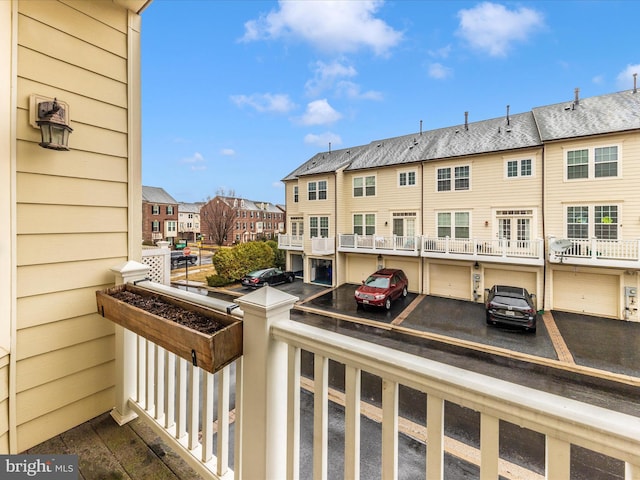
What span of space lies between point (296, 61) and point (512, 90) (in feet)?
47.4

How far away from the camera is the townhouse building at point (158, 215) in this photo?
2986cm

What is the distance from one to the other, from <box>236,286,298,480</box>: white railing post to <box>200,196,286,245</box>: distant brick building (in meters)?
24.6

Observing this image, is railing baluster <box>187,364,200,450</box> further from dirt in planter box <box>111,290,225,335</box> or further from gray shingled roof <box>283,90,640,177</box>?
gray shingled roof <box>283,90,640,177</box>

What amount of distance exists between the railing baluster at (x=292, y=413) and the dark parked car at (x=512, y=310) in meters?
8.38

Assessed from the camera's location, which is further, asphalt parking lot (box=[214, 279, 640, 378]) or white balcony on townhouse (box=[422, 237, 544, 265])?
white balcony on townhouse (box=[422, 237, 544, 265])

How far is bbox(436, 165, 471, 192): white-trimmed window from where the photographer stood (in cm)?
1122

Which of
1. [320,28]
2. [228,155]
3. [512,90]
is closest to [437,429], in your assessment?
[320,28]

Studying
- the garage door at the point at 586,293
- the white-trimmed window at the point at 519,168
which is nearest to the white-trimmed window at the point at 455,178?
the white-trimmed window at the point at 519,168

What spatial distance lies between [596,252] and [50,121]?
12.5m

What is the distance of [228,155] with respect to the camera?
62.7m

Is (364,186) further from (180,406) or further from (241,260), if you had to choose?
(180,406)

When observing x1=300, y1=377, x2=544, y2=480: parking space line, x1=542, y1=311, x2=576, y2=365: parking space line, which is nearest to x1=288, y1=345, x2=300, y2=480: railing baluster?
x1=300, y1=377, x2=544, y2=480: parking space line

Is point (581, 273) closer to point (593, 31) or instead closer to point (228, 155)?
point (593, 31)

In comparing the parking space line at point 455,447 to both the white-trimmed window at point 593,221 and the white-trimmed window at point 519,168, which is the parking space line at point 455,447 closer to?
the white-trimmed window at point 593,221
